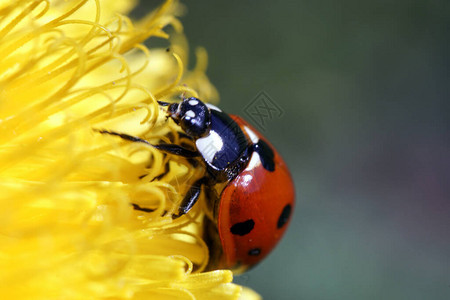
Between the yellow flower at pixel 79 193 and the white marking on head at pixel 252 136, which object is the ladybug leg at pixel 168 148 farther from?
the white marking on head at pixel 252 136

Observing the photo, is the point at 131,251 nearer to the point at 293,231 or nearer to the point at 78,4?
the point at 78,4

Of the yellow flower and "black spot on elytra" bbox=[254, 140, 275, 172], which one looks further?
"black spot on elytra" bbox=[254, 140, 275, 172]

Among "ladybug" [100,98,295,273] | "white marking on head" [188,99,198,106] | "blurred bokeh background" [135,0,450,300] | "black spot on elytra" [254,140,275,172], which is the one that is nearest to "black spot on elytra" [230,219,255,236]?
"ladybug" [100,98,295,273]

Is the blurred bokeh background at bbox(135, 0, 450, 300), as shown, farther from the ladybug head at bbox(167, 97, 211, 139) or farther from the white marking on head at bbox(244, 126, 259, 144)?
the ladybug head at bbox(167, 97, 211, 139)

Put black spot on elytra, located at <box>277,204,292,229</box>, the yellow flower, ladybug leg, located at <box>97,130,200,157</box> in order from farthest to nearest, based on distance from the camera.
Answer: black spot on elytra, located at <box>277,204,292,229</box>, ladybug leg, located at <box>97,130,200,157</box>, the yellow flower

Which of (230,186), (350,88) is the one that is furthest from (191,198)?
(350,88)

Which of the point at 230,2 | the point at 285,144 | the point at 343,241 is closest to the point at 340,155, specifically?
the point at 285,144

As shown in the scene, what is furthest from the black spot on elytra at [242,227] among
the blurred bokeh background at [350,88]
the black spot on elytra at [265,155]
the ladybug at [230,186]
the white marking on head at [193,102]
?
the blurred bokeh background at [350,88]
